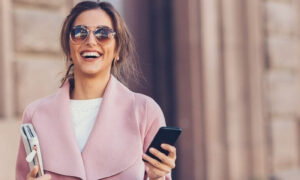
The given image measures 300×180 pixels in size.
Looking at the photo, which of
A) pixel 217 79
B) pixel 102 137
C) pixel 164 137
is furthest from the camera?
pixel 217 79

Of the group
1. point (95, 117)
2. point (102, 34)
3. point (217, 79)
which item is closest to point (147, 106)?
point (95, 117)

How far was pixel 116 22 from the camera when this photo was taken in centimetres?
219

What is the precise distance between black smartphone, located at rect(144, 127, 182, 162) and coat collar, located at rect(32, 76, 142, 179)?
124 millimetres

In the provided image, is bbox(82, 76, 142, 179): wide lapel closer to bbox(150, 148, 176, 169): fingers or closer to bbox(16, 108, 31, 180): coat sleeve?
bbox(150, 148, 176, 169): fingers

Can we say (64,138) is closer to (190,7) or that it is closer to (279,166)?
(190,7)

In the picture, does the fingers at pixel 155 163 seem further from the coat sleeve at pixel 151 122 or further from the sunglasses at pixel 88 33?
the sunglasses at pixel 88 33

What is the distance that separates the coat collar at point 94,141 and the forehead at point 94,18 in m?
0.26

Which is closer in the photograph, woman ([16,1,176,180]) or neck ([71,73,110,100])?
woman ([16,1,176,180])

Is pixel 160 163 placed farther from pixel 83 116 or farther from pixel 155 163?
pixel 83 116

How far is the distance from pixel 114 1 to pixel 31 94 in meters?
1.77

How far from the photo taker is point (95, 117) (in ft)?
7.13

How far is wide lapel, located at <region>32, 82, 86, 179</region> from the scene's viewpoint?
2.05 metres

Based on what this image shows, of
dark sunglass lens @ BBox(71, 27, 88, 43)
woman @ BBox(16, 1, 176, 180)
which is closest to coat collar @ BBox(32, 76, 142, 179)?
woman @ BBox(16, 1, 176, 180)

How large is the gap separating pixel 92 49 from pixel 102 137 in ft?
1.02
